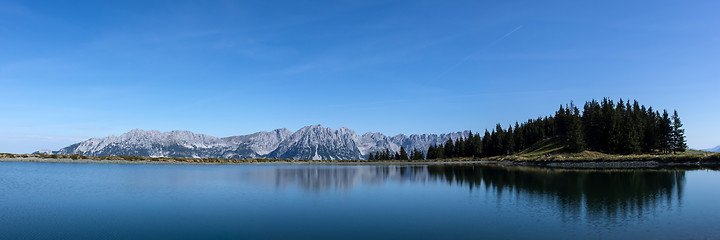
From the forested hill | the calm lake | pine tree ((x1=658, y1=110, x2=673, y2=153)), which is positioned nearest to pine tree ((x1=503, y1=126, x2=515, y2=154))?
the forested hill

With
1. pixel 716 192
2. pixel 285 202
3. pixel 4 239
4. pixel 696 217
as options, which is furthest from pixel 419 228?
pixel 716 192

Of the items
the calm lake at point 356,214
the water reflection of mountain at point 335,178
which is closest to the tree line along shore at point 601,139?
the water reflection of mountain at point 335,178

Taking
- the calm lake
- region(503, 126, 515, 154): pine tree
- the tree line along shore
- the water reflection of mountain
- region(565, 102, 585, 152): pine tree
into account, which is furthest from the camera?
region(503, 126, 515, 154): pine tree

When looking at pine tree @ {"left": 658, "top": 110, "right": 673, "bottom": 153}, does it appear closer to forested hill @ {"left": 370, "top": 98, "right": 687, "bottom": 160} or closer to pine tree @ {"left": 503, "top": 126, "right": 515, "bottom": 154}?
forested hill @ {"left": 370, "top": 98, "right": 687, "bottom": 160}

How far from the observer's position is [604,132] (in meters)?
130

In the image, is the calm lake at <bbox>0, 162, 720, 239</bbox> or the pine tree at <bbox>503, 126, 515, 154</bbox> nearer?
the calm lake at <bbox>0, 162, 720, 239</bbox>

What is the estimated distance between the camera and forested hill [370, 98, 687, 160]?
11869 cm

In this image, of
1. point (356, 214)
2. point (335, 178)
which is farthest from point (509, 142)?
point (356, 214)

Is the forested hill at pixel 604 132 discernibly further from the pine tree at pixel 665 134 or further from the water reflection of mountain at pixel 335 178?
the water reflection of mountain at pixel 335 178

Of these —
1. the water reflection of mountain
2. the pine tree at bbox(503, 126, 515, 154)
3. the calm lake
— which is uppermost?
the pine tree at bbox(503, 126, 515, 154)

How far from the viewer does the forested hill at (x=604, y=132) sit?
11869cm

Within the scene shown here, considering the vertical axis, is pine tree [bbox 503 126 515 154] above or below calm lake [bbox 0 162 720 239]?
above

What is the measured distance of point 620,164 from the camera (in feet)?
324

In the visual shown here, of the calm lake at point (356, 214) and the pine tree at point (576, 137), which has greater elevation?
the pine tree at point (576, 137)
